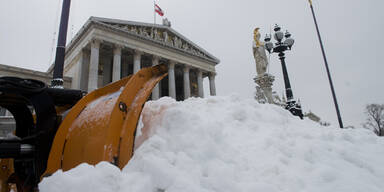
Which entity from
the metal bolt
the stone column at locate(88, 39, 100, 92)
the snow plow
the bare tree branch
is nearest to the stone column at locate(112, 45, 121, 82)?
the stone column at locate(88, 39, 100, 92)

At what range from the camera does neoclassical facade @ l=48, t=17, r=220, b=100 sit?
20953 mm

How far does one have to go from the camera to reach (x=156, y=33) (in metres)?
27.3

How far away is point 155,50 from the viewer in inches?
1013

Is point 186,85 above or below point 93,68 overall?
below

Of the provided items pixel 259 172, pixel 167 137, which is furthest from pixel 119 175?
pixel 259 172

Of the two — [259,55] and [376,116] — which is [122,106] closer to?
[259,55]

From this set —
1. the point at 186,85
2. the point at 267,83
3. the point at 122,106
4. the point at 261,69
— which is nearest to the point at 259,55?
the point at 261,69

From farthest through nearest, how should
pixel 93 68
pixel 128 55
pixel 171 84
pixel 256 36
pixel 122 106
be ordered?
pixel 171 84 < pixel 128 55 < pixel 93 68 < pixel 256 36 < pixel 122 106

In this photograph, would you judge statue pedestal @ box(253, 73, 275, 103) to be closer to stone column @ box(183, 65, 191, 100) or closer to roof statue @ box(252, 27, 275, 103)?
roof statue @ box(252, 27, 275, 103)

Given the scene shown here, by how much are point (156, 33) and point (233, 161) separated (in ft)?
89.3

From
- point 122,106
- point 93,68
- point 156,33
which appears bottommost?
point 122,106

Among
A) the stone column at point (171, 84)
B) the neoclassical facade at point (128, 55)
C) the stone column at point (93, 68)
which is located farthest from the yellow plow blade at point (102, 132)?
the stone column at point (171, 84)

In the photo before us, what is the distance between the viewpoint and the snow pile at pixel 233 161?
5.79 feet

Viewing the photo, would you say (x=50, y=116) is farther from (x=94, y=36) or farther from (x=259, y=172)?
(x=94, y=36)
